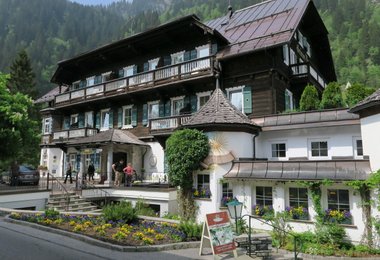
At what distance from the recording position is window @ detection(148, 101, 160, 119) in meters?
23.5

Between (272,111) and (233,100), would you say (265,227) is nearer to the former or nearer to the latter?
(272,111)

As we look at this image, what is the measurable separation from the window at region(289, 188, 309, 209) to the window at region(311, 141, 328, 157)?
4.26 meters

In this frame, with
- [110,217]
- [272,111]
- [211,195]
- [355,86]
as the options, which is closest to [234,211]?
[211,195]

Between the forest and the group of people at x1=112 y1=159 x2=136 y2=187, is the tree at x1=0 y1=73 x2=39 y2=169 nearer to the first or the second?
the group of people at x1=112 y1=159 x2=136 y2=187

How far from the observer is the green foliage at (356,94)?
16375mm

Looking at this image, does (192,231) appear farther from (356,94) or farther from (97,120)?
(97,120)

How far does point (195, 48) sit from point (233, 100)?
4.77 meters

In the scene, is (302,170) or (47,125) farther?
(47,125)

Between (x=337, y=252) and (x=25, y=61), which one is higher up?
(x=25, y=61)

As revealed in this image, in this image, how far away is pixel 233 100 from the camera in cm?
2030

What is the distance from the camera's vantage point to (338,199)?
11742mm

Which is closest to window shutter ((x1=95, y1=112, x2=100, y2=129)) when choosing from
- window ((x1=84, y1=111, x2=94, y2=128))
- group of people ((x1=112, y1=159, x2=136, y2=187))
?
window ((x1=84, y1=111, x2=94, y2=128))

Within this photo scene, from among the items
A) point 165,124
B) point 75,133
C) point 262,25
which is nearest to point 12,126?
point 75,133

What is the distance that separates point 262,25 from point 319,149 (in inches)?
418
